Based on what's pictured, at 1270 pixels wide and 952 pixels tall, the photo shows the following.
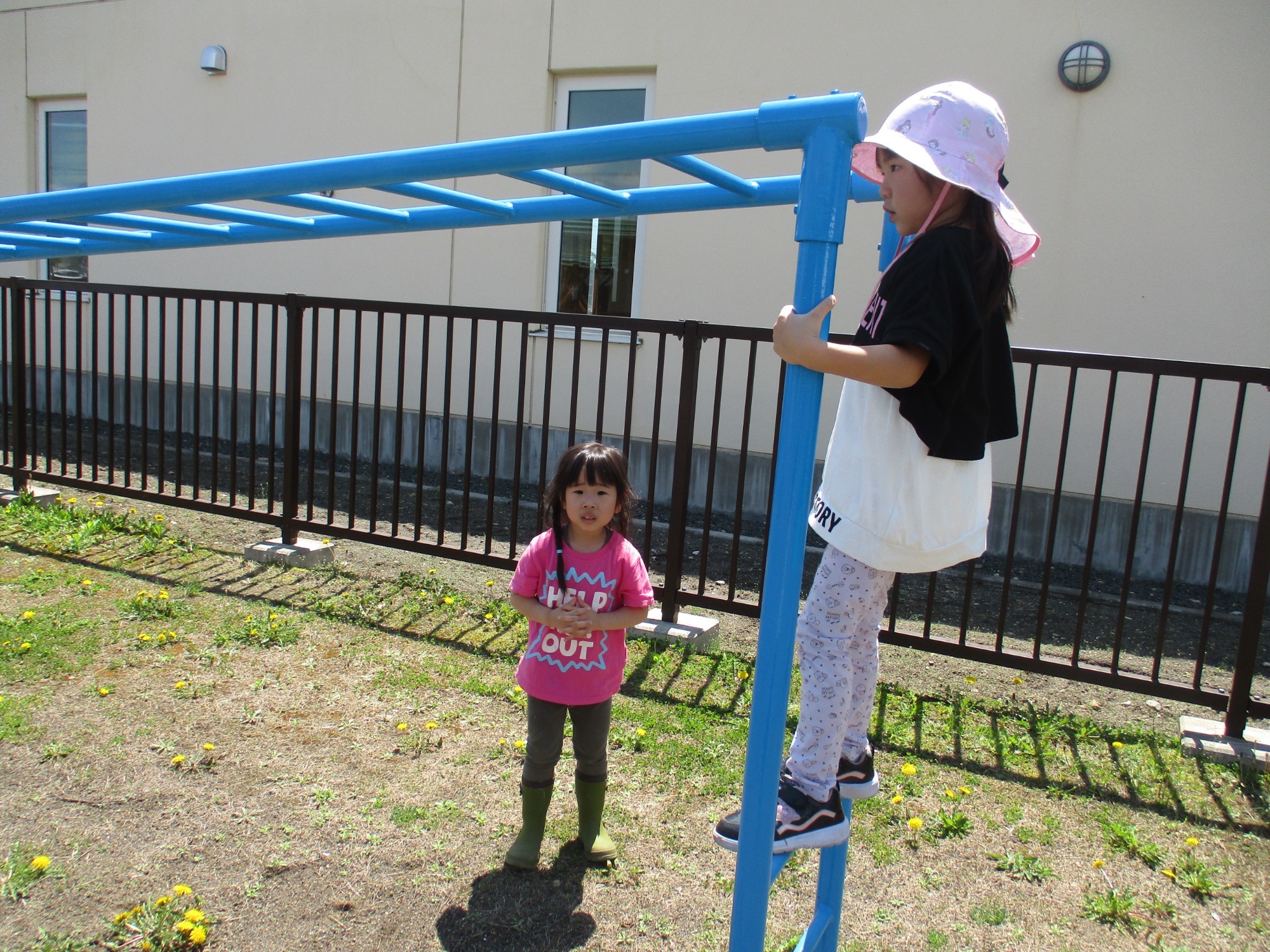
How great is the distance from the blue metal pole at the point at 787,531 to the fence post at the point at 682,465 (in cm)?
261

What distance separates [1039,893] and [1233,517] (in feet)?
14.9

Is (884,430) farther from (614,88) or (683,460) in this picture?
(614,88)

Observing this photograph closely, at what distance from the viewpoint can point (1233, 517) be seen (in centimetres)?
612

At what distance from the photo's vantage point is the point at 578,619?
244cm

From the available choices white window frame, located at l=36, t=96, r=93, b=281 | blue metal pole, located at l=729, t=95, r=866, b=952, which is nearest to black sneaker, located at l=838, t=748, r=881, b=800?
blue metal pole, located at l=729, t=95, r=866, b=952

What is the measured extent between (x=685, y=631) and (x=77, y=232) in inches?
111

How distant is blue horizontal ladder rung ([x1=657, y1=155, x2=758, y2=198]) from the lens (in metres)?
1.76

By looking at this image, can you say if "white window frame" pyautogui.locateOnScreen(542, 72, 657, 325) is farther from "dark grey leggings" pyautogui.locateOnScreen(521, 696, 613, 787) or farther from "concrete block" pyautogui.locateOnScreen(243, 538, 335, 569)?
"dark grey leggings" pyautogui.locateOnScreen(521, 696, 613, 787)

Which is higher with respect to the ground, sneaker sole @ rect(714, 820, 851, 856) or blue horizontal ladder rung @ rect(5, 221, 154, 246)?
blue horizontal ladder rung @ rect(5, 221, 154, 246)

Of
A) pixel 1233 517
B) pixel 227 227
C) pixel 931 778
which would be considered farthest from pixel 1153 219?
pixel 227 227

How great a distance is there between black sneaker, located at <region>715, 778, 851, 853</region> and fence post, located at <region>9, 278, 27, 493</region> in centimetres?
589

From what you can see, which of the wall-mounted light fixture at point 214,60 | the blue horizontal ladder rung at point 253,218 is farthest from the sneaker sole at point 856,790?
the wall-mounted light fixture at point 214,60

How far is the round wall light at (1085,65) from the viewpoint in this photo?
6.09 m

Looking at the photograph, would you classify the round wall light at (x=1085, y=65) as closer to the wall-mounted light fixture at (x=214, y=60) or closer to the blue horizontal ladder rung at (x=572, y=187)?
the blue horizontal ladder rung at (x=572, y=187)
